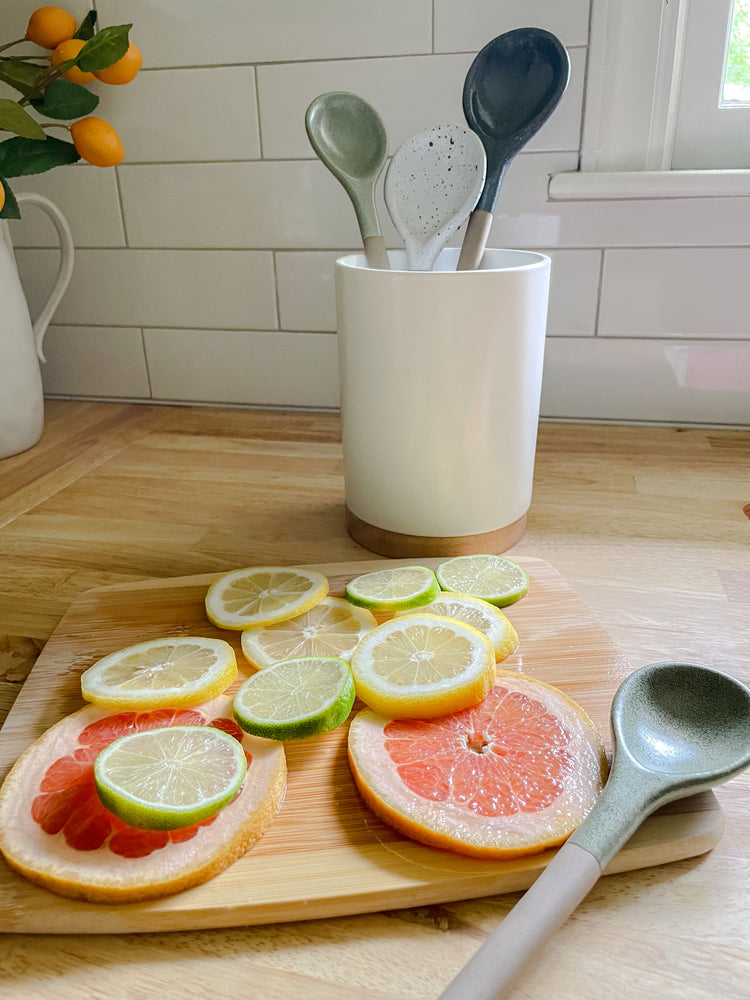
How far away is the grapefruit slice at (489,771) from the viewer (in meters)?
0.34

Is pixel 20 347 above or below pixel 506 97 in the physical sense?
below

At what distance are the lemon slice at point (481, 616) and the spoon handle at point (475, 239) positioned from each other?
0.88 ft

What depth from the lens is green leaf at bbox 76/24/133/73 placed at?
0.74m

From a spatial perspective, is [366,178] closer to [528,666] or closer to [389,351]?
[389,351]

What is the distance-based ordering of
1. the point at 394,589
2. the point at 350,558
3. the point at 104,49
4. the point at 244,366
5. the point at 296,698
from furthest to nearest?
the point at 244,366
the point at 104,49
the point at 350,558
the point at 394,589
the point at 296,698

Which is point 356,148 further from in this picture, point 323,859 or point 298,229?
point 323,859

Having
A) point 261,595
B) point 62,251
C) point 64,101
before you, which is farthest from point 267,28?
point 261,595

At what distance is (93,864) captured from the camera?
33 centimetres

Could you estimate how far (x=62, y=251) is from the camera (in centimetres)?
88

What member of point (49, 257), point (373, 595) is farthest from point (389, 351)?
point (49, 257)

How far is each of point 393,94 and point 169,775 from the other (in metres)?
0.75

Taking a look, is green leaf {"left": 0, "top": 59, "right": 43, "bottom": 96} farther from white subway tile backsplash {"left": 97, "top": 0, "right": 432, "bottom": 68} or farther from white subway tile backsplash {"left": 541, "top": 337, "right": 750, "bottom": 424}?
white subway tile backsplash {"left": 541, "top": 337, "right": 750, "bottom": 424}

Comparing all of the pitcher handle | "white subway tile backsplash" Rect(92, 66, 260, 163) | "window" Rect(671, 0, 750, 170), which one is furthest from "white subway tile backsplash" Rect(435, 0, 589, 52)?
the pitcher handle

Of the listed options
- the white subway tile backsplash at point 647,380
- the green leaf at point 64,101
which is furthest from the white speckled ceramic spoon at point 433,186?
the green leaf at point 64,101
